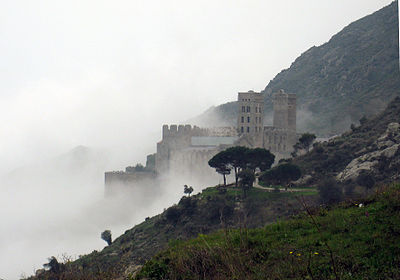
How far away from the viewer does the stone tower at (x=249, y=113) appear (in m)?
71.6

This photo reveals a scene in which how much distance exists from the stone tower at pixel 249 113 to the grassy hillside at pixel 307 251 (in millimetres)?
52482

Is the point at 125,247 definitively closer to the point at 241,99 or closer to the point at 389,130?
the point at 389,130

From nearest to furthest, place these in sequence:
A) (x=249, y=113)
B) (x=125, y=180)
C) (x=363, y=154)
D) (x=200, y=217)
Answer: (x=200, y=217)
(x=363, y=154)
(x=249, y=113)
(x=125, y=180)

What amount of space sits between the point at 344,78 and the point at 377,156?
7281 centimetres

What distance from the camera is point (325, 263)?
14430mm

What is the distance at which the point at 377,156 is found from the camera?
47.2 m

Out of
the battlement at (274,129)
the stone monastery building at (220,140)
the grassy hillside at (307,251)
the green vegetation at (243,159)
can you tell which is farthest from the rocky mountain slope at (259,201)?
the grassy hillside at (307,251)

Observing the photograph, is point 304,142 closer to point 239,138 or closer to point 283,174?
point 239,138

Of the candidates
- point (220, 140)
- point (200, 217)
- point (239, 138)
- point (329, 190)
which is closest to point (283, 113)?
point (239, 138)

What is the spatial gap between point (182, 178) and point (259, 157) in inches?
670

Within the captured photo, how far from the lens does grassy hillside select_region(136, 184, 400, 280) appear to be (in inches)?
544

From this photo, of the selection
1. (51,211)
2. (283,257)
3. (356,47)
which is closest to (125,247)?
(283,257)

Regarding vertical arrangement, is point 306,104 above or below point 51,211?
above

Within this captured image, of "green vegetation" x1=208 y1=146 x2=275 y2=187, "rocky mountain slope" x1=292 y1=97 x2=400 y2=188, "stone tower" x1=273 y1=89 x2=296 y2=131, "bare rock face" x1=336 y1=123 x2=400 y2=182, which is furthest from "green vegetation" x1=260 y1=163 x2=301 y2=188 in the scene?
"stone tower" x1=273 y1=89 x2=296 y2=131
